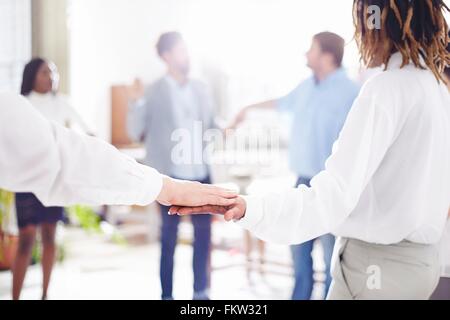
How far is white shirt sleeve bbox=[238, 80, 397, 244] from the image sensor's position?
833mm

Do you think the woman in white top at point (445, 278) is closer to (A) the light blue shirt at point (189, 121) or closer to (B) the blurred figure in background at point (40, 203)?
(A) the light blue shirt at point (189, 121)

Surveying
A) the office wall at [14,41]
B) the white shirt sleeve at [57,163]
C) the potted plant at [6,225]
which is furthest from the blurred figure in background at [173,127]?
the white shirt sleeve at [57,163]

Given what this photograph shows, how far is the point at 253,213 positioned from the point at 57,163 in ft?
1.06

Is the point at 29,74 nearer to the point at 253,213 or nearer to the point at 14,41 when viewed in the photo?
the point at 14,41

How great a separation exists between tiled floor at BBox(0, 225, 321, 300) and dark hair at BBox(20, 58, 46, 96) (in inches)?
26.7

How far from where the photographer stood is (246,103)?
213cm

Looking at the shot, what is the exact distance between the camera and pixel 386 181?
0.89 m

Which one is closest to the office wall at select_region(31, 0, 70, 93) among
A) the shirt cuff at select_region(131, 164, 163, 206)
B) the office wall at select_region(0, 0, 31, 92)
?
the office wall at select_region(0, 0, 31, 92)

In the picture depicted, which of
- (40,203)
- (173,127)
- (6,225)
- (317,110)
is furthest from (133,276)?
(317,110)

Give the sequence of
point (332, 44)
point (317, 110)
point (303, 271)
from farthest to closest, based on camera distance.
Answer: point (303, 271)
point (317, 110)
point (332, 44)

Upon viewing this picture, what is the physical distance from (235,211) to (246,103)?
129cm

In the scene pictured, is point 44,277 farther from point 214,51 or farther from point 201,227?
point 214,51

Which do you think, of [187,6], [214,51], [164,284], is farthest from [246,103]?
[164,284]

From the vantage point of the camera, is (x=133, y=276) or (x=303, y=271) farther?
(x=133, y=276)
